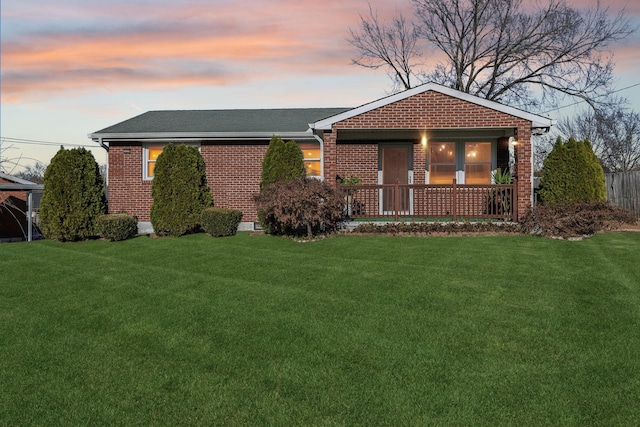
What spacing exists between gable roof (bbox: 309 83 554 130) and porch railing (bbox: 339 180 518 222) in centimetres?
184

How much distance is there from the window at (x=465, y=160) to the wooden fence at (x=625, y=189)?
21.1 feet

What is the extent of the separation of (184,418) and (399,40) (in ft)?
91.8

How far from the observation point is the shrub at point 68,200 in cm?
1267

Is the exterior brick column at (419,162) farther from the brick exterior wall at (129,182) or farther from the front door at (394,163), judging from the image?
the brick exterior wall at (129,182)

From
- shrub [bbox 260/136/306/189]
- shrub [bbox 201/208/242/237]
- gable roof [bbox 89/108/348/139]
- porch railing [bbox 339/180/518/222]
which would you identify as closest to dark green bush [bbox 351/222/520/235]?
porch railing [bbox 339/180/518/222]

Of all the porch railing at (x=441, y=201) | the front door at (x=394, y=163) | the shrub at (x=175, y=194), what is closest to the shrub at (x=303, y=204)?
the porch railing at (x=441, y=201)

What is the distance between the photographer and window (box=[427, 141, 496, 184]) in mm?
15484

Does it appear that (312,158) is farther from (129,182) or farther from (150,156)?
(129,182)

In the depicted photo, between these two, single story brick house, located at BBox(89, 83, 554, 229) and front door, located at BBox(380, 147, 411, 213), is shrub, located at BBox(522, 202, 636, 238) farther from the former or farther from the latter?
front door, located at BBox(380, 147, 411, 213)

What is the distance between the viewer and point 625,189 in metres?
17.9

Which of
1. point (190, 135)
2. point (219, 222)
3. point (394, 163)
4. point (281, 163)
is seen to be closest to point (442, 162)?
point (394, 163)

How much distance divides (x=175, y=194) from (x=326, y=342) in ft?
32.5

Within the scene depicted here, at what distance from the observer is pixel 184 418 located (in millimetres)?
3199

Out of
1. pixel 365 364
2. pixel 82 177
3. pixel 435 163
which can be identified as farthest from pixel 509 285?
pixel 82 177
